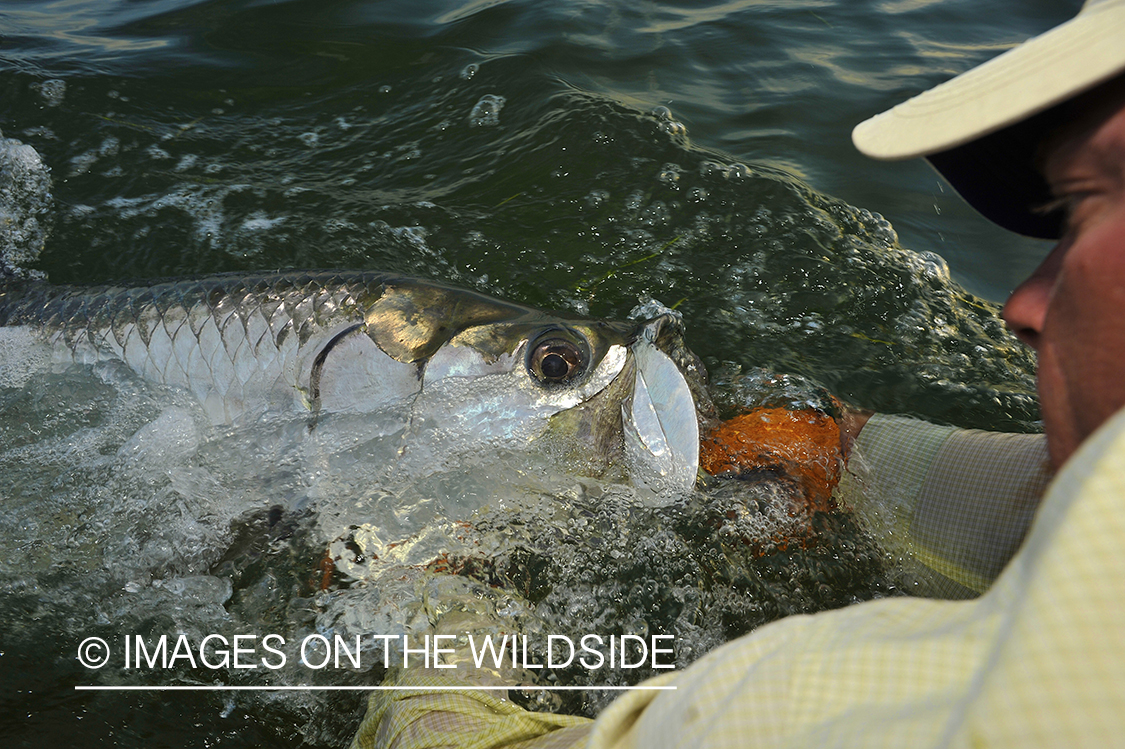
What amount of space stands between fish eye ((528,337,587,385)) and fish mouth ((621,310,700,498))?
165mm

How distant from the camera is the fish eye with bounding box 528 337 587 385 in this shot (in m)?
2.03

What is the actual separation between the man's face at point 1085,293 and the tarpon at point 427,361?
49.1 inches

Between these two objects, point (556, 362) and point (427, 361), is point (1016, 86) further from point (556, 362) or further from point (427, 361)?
point (427, 361)

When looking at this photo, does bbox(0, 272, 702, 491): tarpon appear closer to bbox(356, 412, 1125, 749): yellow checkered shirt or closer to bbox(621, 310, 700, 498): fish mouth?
bbox(621, 310, 700, 498): fish mouth

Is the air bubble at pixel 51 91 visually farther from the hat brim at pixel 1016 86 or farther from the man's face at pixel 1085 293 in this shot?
the man's face at pixel 1085 293

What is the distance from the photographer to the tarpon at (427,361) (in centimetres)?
203

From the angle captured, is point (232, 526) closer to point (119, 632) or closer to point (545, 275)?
point (119, 632)

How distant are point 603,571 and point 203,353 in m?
1.41

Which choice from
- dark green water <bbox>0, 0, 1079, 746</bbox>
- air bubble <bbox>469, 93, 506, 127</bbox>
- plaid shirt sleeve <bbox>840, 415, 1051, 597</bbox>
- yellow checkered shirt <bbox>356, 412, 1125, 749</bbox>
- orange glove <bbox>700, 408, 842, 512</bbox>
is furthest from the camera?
air bubble <bbox>469, 93, 506, 127</bbox>

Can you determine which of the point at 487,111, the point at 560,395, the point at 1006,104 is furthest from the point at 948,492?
the point at 487,111

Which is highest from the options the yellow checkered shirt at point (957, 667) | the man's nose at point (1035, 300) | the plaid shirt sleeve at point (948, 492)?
the man's nose at point (1035, 300)

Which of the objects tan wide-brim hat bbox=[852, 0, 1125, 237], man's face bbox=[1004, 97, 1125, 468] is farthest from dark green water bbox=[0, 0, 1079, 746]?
man's face bbox=[1004, 97, 1125, 468]

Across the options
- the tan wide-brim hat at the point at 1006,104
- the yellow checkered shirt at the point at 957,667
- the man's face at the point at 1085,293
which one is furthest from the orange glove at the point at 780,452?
the man's face at the point at 1085,293

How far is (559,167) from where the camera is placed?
4441 mm
